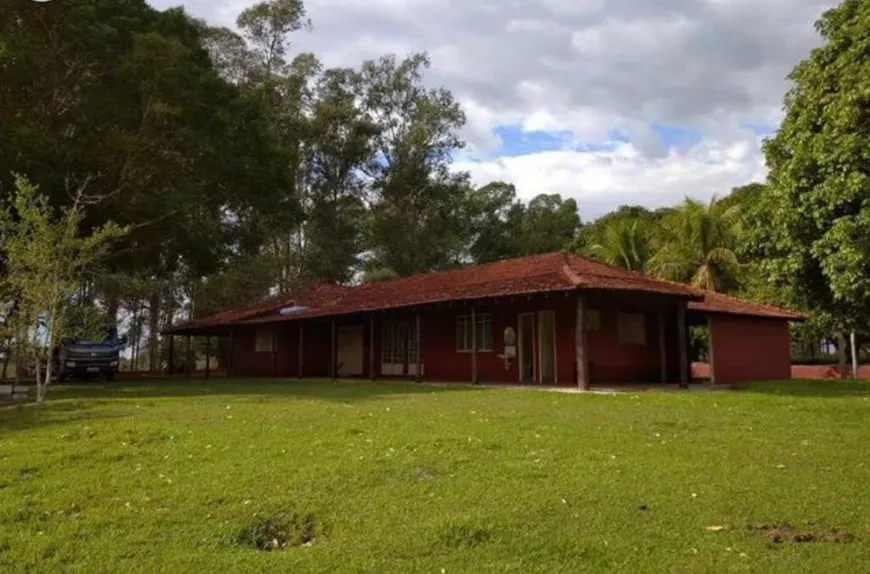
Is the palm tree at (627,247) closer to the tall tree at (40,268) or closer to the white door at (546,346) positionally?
the white door at (546,346)

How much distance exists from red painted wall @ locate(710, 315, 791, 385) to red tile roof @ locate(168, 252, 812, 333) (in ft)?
1.75

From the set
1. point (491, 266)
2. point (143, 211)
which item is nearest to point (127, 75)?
point (143, 211)

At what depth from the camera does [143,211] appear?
21.9 metres

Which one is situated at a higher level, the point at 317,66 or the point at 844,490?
the point at 317,66

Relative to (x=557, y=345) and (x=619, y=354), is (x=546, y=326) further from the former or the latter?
(x=619, y=354)

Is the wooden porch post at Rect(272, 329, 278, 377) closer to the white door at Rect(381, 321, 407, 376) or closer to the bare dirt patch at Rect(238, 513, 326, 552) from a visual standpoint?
the white door at Rect(381, 321, 407, 376)

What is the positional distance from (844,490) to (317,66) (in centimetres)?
3863

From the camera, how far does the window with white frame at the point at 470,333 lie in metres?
22.0

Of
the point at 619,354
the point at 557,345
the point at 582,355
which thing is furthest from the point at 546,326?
the point at 582,355

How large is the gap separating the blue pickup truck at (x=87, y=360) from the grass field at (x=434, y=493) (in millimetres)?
14595

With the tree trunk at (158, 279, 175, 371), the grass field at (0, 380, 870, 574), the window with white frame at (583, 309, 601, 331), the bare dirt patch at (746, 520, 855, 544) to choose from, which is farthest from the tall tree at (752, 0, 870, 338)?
the tree trunk at (158, 279, 175, 371)

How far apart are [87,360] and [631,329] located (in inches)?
663

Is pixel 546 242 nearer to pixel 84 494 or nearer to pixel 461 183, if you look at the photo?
pixel 461 183

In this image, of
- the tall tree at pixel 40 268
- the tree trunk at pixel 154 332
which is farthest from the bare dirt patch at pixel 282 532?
the tree trunk at pixel 154 332
